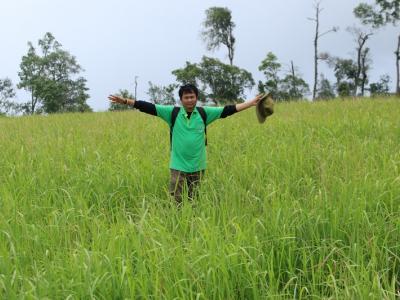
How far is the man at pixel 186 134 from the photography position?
452 centimetres

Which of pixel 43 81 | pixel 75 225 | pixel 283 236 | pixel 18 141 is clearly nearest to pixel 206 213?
pixel 283 236

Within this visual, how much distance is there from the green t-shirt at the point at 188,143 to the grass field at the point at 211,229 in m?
0.27

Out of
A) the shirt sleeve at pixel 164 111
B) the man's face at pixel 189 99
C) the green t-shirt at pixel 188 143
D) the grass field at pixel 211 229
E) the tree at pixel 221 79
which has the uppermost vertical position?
the tree at pixel 221 79

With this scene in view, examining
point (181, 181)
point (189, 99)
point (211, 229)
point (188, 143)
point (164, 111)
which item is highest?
point (189, 99)

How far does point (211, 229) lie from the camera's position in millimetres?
2934

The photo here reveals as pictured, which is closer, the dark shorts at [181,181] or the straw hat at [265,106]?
the dark shorts at [181,181]

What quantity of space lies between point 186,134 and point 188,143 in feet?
0.34

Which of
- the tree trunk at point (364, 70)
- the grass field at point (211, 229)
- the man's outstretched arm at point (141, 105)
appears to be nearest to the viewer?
the grass field at point (211, 229)

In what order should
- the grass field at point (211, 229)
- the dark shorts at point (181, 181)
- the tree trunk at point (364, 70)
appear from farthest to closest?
the tree trunk at point (364, 70) → the dark shorts at point (181, 181) → the grass field at point (211, 229)

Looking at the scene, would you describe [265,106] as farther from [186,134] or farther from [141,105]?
[141,105]

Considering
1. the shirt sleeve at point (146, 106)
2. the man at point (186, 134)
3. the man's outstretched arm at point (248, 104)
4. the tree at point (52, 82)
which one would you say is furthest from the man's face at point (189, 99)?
the tree at point (52, 82)

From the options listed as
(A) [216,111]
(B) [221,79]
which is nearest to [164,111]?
(A) [216,111]

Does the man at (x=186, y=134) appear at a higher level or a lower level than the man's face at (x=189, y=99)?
lower

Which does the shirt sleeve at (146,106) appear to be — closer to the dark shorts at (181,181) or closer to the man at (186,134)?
the man at (186,134)
